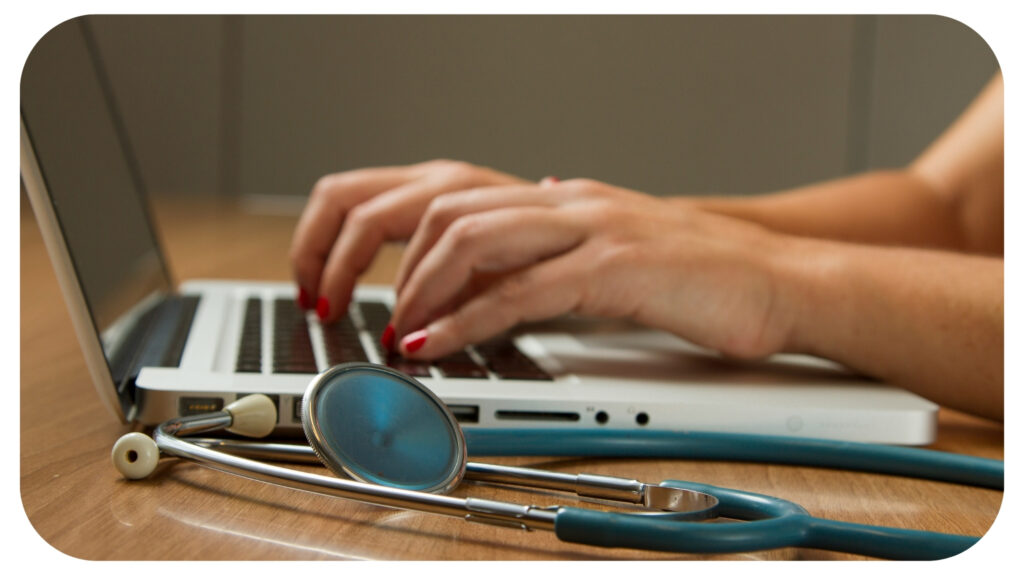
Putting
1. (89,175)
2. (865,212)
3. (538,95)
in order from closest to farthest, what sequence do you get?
(89,175)
(865,212)
(538,95)

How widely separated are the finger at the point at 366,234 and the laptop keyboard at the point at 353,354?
0.03 metres

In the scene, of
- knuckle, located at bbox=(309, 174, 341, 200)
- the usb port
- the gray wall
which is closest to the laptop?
the usb port

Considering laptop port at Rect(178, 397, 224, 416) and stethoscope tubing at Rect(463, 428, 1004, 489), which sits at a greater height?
laptop port at Rect(178, 397, 224, 416)

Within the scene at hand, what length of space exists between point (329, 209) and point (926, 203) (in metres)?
0.68

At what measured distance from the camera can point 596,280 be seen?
0.64 m

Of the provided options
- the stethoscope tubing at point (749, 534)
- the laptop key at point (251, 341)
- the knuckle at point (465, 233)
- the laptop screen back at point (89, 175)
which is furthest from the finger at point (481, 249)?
the stethoscope tubing at point (749, 534)

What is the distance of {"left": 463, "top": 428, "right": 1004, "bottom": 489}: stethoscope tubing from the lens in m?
0.47

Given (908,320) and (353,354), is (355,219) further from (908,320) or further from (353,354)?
(908,320)

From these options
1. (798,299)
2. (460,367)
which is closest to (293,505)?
(460,367)

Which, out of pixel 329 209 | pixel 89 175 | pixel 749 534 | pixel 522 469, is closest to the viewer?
pixel 749 534

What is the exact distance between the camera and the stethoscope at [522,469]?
329 millimetres

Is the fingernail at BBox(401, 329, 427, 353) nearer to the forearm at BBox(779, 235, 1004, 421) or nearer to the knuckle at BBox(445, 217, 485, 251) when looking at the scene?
the knuckle at BBox(445, 217, 485, 251)

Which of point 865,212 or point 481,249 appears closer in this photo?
point 481,249

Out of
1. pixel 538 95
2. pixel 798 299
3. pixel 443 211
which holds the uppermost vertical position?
pixel 443 211
